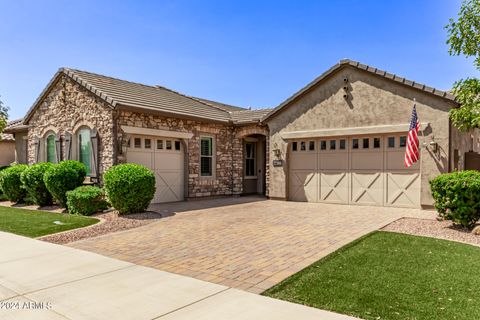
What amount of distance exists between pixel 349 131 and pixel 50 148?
1372 centimetres

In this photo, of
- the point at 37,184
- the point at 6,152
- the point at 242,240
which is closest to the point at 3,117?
the point at 6,152

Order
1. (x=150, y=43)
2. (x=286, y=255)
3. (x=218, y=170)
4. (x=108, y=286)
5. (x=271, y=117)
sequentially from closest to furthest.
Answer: (x=108, y=286)
(x=286, y=255)
(x=150, y=43)
(x=271, y=117)
(x=218, y=170)

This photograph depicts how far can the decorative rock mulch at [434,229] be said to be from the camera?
7689 millimetres

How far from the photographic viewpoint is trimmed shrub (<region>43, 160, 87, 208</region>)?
484 inches

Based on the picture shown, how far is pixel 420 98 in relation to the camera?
11.9m

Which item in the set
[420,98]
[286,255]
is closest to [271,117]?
[420,98]

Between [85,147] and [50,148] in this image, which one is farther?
[50,148]

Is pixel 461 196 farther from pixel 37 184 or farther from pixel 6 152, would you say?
pixel 6 152

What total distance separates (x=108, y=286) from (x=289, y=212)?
7944mm

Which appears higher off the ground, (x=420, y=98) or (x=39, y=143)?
(x=420, y=98)

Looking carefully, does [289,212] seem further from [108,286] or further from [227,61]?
[227,61]

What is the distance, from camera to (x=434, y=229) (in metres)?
8.49

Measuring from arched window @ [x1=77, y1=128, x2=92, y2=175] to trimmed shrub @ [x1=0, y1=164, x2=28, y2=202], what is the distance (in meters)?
2.71

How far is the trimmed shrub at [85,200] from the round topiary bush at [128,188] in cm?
95
